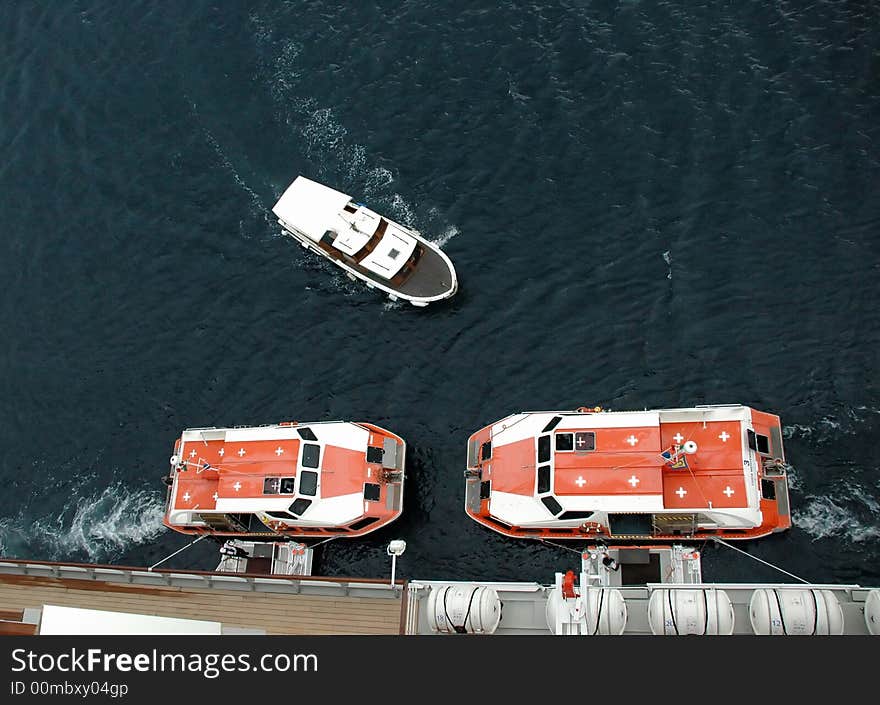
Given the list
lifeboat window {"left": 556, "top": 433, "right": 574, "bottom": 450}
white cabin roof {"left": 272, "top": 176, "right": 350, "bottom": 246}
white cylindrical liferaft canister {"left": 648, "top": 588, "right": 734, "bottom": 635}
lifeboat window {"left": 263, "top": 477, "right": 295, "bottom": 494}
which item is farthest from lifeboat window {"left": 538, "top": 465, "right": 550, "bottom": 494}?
white cabin roof {"left": 272, "top": 176, "right": 350, "bottom": 246}

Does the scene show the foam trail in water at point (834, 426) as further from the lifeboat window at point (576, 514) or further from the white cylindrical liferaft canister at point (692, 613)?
the lifeboat window at point (576, 514)

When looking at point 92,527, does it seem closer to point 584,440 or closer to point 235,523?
point 235,523

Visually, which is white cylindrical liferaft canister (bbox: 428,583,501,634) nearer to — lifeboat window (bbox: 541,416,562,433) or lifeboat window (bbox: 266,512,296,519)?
lifeboat window (bbox: 541,416,562,433)

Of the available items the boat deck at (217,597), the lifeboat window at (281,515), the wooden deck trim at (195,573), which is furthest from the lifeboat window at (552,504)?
the lifeboat window at (281,515)

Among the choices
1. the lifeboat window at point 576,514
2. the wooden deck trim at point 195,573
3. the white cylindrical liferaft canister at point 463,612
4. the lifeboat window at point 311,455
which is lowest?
the white cylindrical liferaft canister at point 463,612

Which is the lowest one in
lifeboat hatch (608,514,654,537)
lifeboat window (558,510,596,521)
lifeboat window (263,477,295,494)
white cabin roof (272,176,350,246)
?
lifeboat hatch (608,514,654,537)
